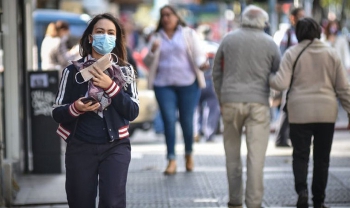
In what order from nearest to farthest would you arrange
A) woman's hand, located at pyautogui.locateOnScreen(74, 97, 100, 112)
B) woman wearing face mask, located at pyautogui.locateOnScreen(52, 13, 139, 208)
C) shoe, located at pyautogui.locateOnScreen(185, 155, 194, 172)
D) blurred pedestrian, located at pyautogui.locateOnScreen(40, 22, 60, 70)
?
woman's hand, located at pyautogui.locateOnScreen(74, 97, 100, 112), woman wearing face mask, located at pyautogui.locateOnScreen(52, 13, 139, 208), shoe, located at pyautogui.locateOnScreen(185, 155, 194, 172), blurred pedestrian, located at pyautogui.locateOnScreen(40, 22, 60, 70)

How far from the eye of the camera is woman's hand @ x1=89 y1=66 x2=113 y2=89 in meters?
5.89

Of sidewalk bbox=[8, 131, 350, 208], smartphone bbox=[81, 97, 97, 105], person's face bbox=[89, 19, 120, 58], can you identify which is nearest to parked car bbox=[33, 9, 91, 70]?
sidewalk bbox=[8, 131, 350, 208]

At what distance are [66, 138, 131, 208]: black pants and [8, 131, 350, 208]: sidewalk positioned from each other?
2.81m

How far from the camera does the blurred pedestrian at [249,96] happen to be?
830 centimetres

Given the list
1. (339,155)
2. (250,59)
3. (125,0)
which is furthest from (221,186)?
(125,0)

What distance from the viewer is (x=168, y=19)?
35.7 ft

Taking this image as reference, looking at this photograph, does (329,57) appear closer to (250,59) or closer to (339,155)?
(250,59)

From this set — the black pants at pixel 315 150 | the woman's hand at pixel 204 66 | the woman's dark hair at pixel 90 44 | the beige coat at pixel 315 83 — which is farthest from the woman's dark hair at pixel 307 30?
the woman's dark hair at pixel 90 44

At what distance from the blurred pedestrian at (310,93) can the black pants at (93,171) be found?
8.20 ft

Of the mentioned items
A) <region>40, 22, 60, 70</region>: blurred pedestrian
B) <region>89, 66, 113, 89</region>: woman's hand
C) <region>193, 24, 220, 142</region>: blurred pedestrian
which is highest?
<region>89, 66, 113, 89</region>: woman's hand

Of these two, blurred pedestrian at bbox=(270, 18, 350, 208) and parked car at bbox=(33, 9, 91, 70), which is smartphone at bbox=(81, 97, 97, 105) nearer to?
blurred pedestrian at bbox=(270, 18, 350, 208)

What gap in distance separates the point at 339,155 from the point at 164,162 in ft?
7.77

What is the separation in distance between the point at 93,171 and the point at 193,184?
4197mm

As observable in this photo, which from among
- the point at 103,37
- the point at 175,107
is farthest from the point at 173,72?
the point at 103,37
